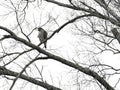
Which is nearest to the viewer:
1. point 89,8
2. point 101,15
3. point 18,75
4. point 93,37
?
point 18,75

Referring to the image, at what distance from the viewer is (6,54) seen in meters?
6.78

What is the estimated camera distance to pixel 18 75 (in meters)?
6.05

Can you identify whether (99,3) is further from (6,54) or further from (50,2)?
(6,54)

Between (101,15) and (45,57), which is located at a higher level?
(101,15)

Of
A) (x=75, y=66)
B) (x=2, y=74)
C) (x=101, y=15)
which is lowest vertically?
(x=2, y=74)

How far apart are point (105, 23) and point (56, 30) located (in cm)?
137

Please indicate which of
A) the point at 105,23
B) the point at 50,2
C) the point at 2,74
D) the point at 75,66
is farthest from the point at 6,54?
the point at 105,23

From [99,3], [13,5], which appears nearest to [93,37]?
[99,3]

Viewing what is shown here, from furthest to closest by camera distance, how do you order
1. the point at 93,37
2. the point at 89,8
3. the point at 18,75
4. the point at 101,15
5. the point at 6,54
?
the point at 93,37 < the point at 89,8 < the point at 101,15 < the point at 6,54 < the point at 18,75

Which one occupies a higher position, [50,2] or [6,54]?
[50,2]

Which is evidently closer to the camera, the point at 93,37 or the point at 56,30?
the point at 56,30

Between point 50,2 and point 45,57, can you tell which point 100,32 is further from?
point 45,57

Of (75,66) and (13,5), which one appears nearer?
(75,66)

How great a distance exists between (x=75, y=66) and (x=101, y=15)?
192cm
